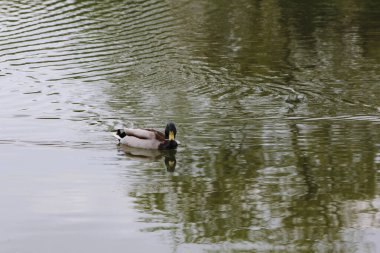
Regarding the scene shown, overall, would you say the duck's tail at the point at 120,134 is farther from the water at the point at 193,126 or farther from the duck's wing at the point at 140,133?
the water at the point at 193,126

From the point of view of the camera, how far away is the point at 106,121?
22.2 metres

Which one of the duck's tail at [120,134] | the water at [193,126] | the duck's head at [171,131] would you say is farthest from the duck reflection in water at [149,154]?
the duck's head at [171,131]

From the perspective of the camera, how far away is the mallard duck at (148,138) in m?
20.1

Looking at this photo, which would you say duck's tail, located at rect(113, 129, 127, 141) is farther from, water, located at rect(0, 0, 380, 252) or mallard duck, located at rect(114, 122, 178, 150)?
water, located at rect(0, 0, 380, 252)

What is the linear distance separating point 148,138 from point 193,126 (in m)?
1.70

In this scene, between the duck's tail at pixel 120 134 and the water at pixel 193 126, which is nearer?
the water at pixel 193 126

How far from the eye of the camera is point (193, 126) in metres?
21.7

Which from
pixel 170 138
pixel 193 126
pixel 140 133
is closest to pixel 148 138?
pixel 140 133

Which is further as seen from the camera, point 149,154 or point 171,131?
point 149,154

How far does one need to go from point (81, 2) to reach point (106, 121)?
54.7 ft

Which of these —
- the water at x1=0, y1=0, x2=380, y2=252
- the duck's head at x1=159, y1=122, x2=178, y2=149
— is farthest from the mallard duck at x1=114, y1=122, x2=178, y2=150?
the water at x1=0, y1=0, x2=380, y2=252

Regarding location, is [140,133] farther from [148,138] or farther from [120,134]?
[120,134]

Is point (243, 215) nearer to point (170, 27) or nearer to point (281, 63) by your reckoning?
point (281, 63)

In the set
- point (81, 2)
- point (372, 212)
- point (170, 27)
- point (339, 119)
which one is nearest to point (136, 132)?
point (339, 119)
